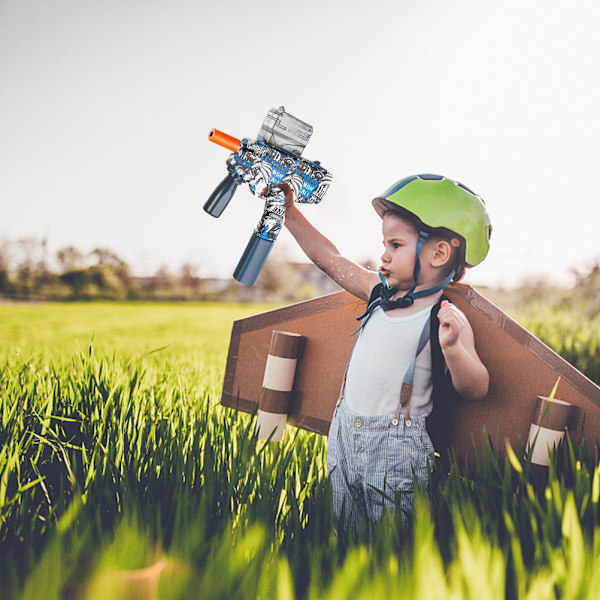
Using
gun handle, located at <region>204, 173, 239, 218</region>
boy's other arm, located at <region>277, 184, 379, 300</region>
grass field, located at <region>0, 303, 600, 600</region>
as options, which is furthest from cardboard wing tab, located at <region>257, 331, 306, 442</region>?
gun handle, located at <region>204, 173, 239, 218</region>

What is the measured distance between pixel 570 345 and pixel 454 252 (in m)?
3.42

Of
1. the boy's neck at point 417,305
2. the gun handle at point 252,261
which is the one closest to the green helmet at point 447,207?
the boy's neck at point 417,305

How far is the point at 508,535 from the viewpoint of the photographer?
3.33 ft

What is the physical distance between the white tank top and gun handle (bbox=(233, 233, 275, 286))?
17.1 inches

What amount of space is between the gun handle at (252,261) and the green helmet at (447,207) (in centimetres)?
41

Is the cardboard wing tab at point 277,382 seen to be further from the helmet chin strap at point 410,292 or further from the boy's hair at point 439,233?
the boy's hair at point 439,233

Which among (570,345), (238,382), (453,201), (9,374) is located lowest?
(9,374)

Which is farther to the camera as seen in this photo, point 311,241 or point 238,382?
point 238,382

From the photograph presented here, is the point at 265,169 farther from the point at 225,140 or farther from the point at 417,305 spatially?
the point at 417,305

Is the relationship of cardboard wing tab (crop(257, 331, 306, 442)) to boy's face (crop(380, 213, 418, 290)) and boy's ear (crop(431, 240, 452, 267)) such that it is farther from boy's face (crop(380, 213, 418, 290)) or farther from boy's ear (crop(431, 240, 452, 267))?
boy's ear (crop(431, 240, 452, 267))

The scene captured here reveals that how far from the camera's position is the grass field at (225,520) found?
0.77 m

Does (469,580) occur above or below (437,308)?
below

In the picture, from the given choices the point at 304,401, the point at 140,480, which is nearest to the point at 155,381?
the point at 304,401

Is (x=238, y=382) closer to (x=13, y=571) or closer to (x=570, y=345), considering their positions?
(x=13, y=571)
